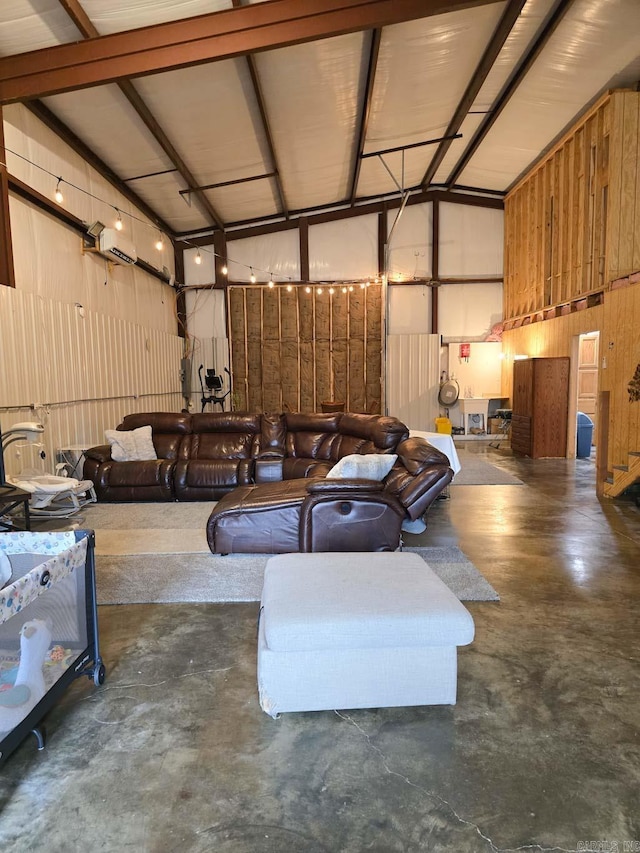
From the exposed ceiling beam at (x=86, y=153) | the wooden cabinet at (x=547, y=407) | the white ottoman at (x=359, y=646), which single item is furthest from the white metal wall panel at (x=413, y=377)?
the white ottoman at (x=359, y=646)

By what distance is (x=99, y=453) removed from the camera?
5.48 meters

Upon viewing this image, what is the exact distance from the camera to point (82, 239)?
21.5ft

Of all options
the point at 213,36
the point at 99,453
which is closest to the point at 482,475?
the point at 99,453

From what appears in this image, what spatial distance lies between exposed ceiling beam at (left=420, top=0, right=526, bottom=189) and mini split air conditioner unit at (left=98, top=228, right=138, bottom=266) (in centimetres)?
535

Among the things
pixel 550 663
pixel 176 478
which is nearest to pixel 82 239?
pixel 176 478

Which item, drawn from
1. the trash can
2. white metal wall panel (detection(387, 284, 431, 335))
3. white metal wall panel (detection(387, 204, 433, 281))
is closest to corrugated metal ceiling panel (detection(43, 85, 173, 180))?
white metal wall panel (detection(387, 204, 433, 281))

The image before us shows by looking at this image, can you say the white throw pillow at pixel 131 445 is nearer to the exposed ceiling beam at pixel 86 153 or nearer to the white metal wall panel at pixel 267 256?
the exposed ceiling beam at pixel 86 153

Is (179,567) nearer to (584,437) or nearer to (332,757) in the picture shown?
(332,757)

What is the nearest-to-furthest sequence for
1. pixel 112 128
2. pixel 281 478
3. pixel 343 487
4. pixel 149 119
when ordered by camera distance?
pixel 343 487 < pixel 281 478 < pixel 149 119 < pixel 112 128

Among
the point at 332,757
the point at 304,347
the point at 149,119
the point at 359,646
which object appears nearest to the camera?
the point at 332,757

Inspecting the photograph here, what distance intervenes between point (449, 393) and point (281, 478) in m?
6.30

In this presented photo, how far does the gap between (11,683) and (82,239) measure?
6322mm

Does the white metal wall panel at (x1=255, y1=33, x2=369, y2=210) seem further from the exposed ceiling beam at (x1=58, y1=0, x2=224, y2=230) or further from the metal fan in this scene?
the metal fan

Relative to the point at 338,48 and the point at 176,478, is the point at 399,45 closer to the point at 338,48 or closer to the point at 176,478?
the point at 338,48
